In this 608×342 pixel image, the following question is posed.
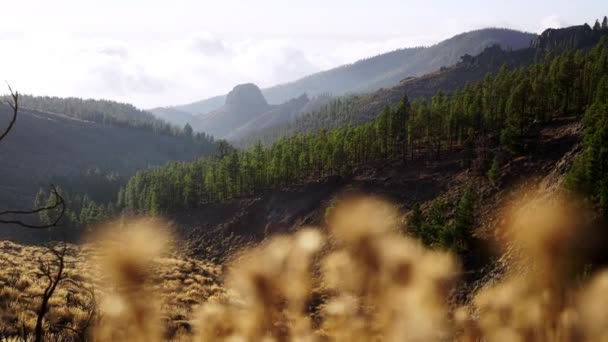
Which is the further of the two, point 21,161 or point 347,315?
point 21,161

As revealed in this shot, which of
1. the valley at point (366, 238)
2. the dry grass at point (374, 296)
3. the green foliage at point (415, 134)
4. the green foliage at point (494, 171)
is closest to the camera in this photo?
the dry grass at point (374, 296)

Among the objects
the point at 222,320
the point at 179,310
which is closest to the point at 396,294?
the point at 222,320

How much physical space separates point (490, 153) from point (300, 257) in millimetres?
61041

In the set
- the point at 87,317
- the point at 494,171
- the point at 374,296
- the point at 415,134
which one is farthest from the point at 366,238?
the point at 415,134

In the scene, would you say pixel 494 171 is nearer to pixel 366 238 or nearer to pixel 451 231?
pixel 451 231

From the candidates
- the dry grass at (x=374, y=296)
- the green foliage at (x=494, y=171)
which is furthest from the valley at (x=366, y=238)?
the green foliage at (x=494, y=171)

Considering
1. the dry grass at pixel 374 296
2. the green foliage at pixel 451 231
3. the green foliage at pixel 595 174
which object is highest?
the dry grass at pixel 374 296

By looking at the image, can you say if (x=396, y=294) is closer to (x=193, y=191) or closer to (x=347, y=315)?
(x=347, y=315)

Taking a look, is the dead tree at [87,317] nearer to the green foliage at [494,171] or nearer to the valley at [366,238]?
the valley at [366,238]

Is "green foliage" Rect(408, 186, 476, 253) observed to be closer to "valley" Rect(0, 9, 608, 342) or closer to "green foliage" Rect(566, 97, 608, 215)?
"valley" Rect(0, 9, 608, 342)

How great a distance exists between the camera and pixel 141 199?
102 meters

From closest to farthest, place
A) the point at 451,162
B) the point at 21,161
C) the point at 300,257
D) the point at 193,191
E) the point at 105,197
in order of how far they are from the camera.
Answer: the point at 300,257 < the point at 451,162 < the point at 193,191 < the point at 105,197 < the point at 21,161

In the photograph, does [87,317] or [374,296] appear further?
[87,317]

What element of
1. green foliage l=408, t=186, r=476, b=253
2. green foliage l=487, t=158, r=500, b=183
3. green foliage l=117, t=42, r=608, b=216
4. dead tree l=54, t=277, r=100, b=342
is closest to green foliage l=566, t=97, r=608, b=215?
green foliage l=408, t=186, r=476, b=253
